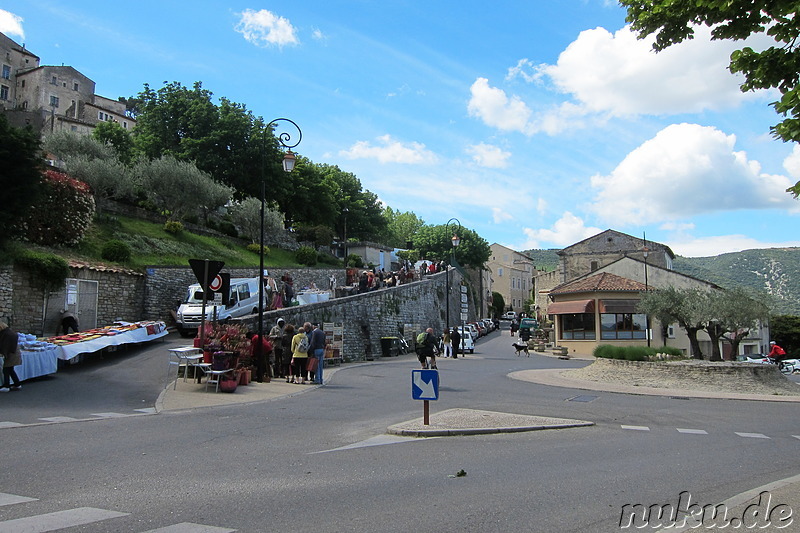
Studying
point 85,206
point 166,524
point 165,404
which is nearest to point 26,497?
point 166,524

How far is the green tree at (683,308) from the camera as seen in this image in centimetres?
2398

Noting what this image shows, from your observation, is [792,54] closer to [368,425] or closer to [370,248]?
[368,425]

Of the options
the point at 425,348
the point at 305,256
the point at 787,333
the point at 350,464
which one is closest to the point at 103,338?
the point at 425,348

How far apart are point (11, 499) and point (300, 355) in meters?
11.7

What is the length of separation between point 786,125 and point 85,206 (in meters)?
28.6

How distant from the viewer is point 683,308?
24.8 metres

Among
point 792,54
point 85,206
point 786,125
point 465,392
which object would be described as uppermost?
point 85,206

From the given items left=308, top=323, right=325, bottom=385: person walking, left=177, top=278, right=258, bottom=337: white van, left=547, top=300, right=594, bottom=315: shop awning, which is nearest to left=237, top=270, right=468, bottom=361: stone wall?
left=177, top=278, right=258, bottom=337: white van

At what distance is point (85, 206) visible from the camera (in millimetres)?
27969

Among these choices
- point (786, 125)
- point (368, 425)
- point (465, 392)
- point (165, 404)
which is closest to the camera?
point (786, 125)

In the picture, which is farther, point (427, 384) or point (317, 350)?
point (317, 350)

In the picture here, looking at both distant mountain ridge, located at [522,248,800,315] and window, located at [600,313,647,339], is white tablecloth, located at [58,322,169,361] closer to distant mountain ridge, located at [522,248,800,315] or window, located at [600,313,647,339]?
window, located at [600,313,647,339]

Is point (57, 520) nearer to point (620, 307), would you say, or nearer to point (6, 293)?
point (6, 293)

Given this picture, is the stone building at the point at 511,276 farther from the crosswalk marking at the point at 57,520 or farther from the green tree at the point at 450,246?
the crosswalk marking at the point at 57,520
